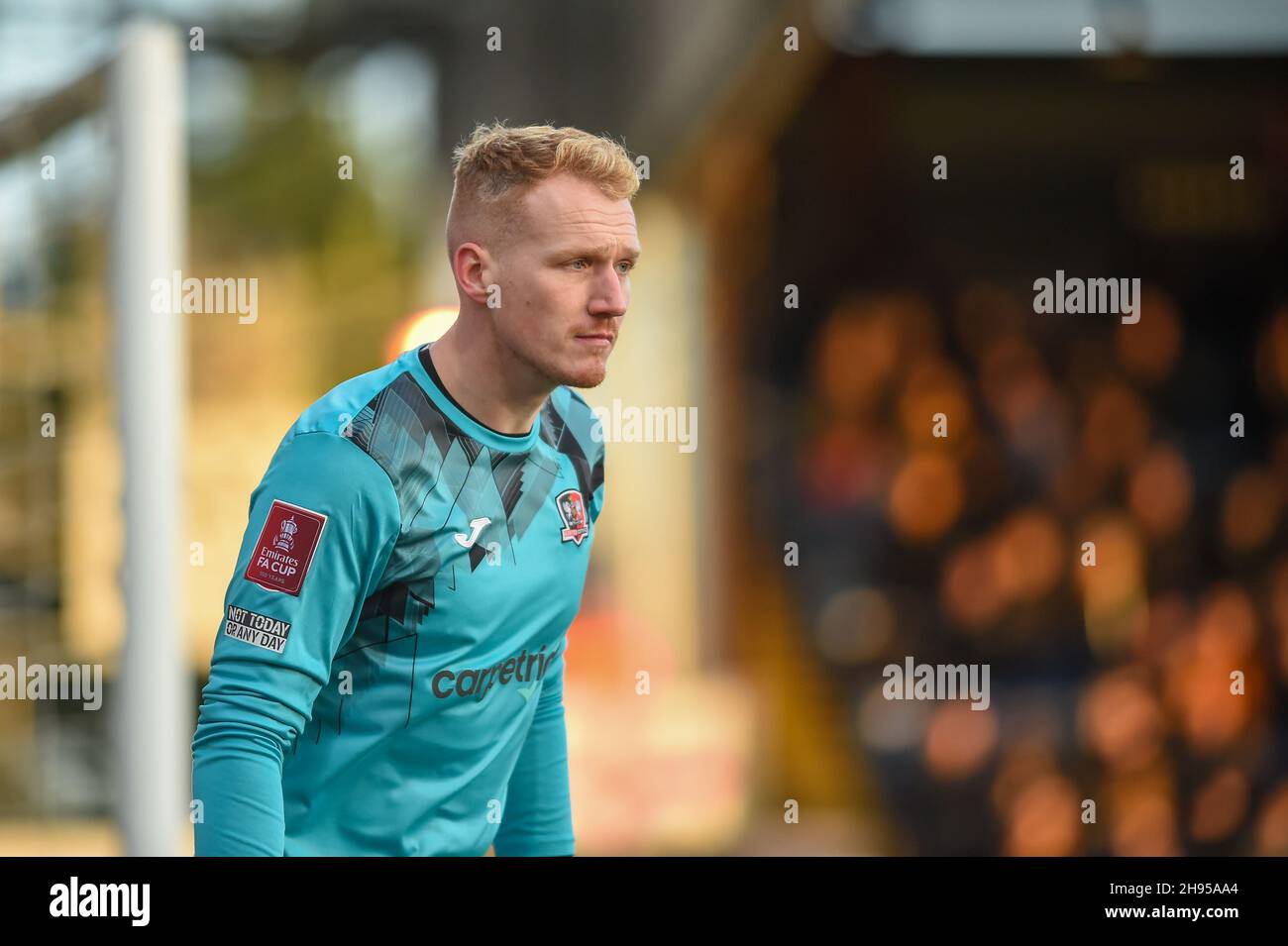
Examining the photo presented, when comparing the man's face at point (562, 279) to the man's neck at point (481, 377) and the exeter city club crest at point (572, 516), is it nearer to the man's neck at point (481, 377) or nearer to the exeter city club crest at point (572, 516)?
the man's neck at point (481, 377)

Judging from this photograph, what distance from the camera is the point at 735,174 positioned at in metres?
4.95

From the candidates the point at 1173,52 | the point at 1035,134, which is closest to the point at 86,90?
the point at 1035,134

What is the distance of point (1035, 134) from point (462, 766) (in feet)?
12.6

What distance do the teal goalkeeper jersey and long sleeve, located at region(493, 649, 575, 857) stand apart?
0.18 feet

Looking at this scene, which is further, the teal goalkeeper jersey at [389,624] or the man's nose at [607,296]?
the man's nose at [607,296]

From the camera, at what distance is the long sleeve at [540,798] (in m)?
1.84

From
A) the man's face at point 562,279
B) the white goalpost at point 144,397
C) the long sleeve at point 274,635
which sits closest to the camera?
the long sleeve at point 274,635

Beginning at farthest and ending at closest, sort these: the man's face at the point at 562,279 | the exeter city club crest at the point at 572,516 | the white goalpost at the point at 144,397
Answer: the white goalpost at the point at 144,397
the exeter city club crest at the point at 572,516
the man's face at the point at 562,279

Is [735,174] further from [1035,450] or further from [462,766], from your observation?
[462,766]

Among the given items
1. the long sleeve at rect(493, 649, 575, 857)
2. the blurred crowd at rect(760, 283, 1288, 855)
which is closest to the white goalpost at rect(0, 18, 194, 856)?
the long sleeve at rect(493, 649, 575, 857)

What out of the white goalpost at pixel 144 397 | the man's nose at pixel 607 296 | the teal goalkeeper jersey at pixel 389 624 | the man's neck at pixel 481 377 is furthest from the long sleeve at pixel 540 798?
the white goalpost at pixel 144 397

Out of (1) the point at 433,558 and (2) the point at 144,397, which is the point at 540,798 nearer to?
(1) the point at 433,558

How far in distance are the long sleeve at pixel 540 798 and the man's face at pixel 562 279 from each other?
0.44 meters

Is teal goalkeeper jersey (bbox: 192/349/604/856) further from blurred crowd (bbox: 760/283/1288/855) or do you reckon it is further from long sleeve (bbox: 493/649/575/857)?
blurred crowd (bbox: 760/283/1288/855)
